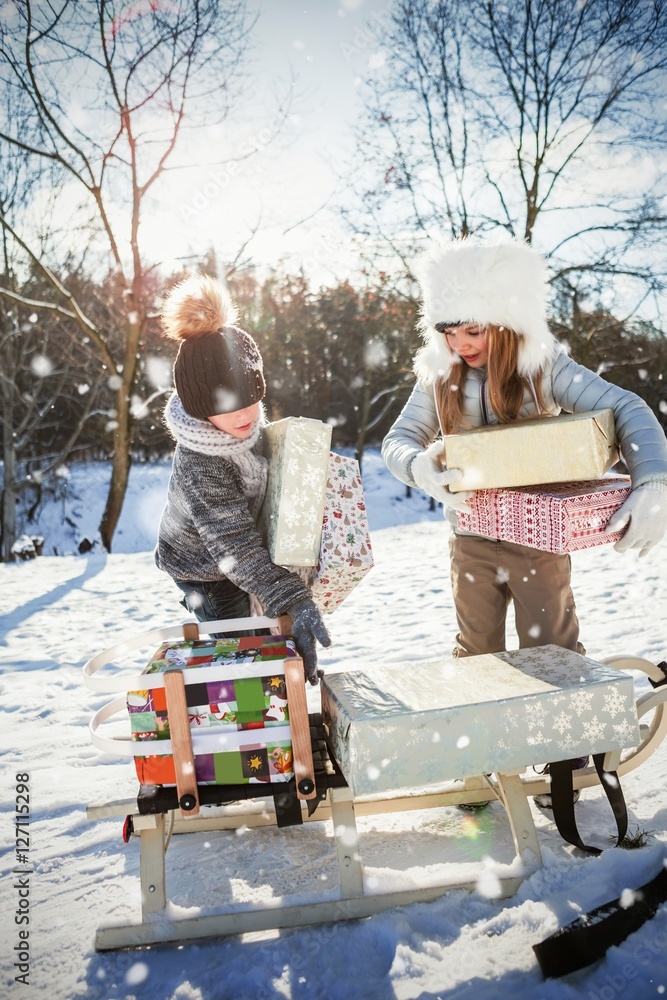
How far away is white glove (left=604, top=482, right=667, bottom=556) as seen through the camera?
5.83 ft

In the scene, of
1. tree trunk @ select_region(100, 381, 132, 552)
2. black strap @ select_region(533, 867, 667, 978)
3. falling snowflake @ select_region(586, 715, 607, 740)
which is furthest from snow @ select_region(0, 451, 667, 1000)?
tree trunk @ select_region(100, 381, 132, 552)

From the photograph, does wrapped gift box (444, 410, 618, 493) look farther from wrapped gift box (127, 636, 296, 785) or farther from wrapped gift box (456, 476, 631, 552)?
wrapped gift box (127, 636, 296, 785)

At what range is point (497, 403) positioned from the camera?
2131 mm

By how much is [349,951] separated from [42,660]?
3551 millimetres

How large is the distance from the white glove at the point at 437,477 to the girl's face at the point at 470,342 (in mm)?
354

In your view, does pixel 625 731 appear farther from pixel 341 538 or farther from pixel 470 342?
pixel 470 342

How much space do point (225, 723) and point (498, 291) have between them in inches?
62.1

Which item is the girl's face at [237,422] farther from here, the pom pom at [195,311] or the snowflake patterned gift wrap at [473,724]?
the snowflake patterned gift wrap at [473,724]

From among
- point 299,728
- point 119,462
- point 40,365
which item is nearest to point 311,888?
point 299,728

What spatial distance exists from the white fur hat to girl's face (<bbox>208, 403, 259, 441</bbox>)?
74 cm

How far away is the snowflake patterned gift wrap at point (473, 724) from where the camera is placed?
1659mm

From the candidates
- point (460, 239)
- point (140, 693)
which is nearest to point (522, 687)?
point (140, 693)

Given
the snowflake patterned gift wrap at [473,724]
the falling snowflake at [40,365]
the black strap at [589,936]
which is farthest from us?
the falling snowflake at [40,365]

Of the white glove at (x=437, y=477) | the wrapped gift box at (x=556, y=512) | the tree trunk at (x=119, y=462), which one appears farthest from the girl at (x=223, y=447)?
the tree trunk at (x=119, y=462)
